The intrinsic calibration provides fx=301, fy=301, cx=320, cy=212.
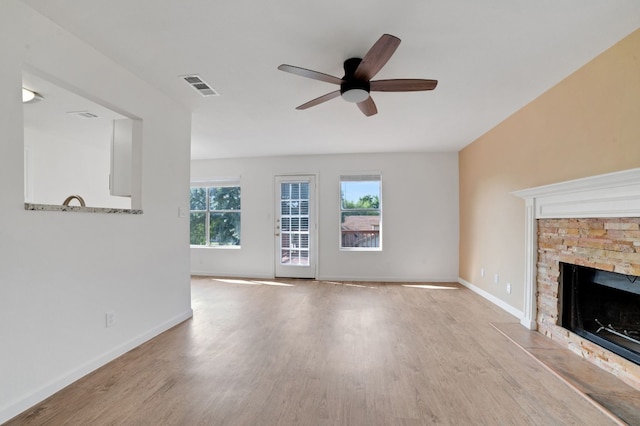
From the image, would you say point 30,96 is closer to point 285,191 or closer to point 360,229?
point 285,191

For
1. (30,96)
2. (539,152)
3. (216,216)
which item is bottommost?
(216,216)

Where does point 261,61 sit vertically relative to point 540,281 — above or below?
above

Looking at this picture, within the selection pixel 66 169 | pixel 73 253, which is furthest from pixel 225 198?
pixel 73 253

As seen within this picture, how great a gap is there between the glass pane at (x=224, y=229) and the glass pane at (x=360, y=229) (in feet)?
7.07

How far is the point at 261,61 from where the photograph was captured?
96.0 inches

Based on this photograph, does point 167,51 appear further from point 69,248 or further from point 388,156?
point 388,156

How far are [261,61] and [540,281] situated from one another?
133 inches

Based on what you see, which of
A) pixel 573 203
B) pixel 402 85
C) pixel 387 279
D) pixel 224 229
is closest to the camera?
pixel 402 85

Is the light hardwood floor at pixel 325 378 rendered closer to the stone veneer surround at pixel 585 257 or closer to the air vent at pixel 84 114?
the stone veneer surround at pixel 585 257

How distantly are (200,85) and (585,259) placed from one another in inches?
147

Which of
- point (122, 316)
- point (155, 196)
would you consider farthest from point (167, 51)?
point (122, 316)

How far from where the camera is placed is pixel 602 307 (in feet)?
8.14

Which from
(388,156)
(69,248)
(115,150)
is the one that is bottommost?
(69,248)

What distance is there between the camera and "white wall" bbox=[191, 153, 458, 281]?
5562 mm
